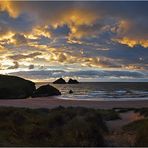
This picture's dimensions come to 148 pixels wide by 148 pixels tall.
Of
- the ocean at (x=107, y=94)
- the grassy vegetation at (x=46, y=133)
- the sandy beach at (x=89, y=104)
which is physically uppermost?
the ocean at (x=107, y=94)

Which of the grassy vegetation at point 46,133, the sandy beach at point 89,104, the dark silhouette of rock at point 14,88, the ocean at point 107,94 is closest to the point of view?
the grassy vegetation at point 46,133

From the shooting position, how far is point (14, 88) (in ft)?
208

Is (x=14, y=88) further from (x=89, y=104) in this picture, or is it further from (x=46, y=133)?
(x=46, y=133)

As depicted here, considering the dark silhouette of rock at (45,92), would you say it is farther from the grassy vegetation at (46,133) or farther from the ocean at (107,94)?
the grassy vegetation at (46,133)

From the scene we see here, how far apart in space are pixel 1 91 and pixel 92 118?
151ft

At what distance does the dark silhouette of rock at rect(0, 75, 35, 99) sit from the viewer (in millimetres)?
60188

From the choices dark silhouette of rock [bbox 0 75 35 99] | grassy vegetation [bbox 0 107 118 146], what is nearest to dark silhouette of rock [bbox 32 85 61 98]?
dark silhouette of rock [bbox 0 75 35 99]

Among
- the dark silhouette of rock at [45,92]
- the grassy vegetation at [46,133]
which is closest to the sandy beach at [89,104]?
the dark silhouette of rock at [45,92]

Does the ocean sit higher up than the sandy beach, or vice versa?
the ocean

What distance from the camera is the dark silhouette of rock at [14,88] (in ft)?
197

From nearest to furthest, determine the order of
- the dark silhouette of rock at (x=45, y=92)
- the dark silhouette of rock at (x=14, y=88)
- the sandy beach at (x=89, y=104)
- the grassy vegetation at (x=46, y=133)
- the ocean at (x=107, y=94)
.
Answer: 1. the grassy vegetation at (x=46, y=133)
2. the sandy beach at (x=89, y=104)
3. the ocean at (x=107, y=94)
4. the dark silhouette of rock at (x=14, y=88)
5. the dark silhouette of rock at (x=45, y=92)

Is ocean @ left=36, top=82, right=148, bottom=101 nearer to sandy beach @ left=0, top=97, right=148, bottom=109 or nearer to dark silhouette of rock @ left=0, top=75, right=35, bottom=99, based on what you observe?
dark silhouette of rock @ left=0, top=75, right=35, bottom=99

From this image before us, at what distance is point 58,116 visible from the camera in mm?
16641

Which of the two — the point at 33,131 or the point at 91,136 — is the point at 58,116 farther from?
the point at 91,136
